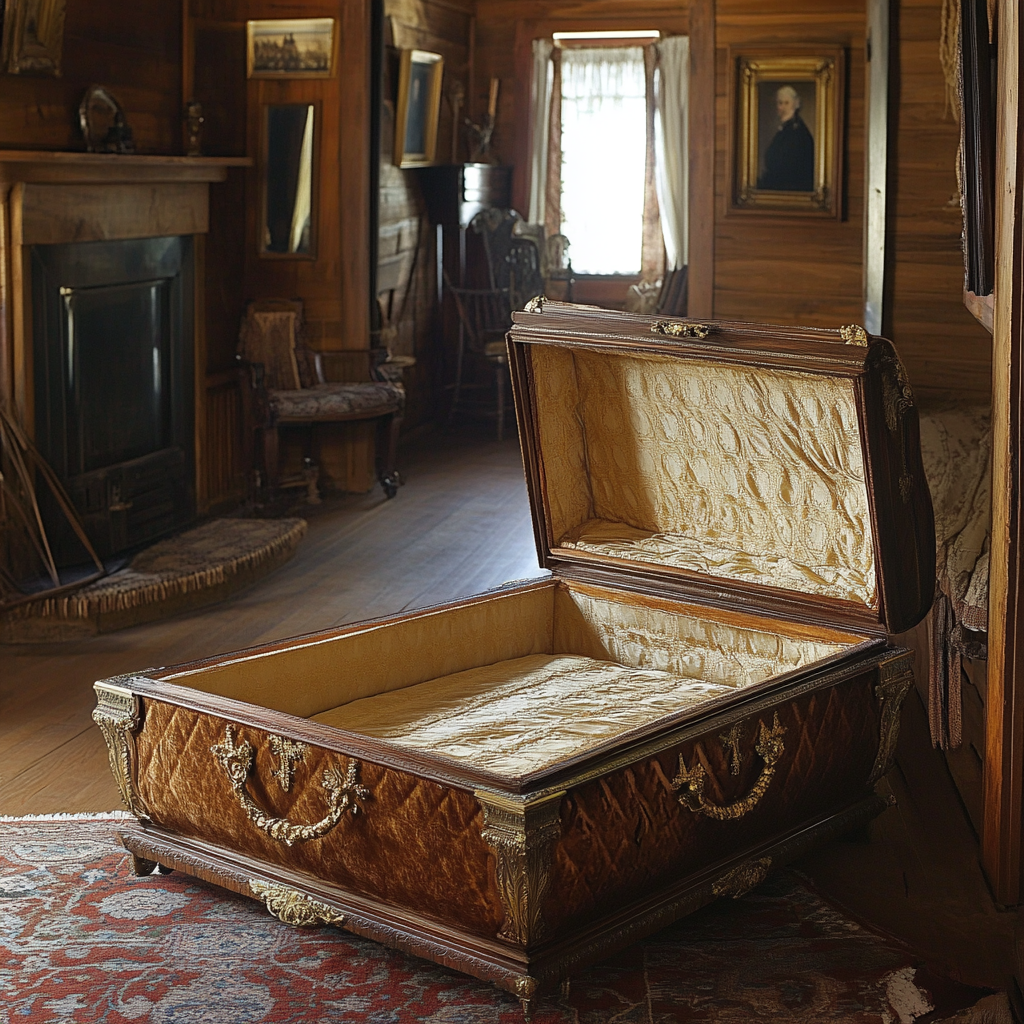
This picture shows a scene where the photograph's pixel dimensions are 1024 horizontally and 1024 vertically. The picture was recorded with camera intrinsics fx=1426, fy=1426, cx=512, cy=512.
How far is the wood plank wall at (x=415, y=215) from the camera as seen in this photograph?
8.85 m

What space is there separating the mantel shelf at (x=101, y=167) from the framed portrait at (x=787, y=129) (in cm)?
254

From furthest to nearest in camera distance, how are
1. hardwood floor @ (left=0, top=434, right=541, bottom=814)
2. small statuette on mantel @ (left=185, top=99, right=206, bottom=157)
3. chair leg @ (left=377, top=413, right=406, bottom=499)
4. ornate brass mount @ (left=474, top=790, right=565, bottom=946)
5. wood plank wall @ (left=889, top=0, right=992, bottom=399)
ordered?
chair leg @ (left=377, top=413, right=406, bottom=499), small statuette on mantel @ (left=185, top=99, right=206, bottom=157), wood plank wall @ (left=889, top=0, right=992, bottom=399), hardwood floor @ (left=0, top=434, right=541, bottom=814), ornate brass mount @ (left=474, top=790, right=565, bottom=946)

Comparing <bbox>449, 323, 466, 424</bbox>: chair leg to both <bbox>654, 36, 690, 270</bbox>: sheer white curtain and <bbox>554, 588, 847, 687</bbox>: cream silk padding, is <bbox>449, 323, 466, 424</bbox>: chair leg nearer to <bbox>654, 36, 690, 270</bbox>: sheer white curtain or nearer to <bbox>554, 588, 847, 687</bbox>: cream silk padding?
<bbox>654, 36, 690, 270</bbox>: sheer white curtain

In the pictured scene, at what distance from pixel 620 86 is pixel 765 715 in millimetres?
8364

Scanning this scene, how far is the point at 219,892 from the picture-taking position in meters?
3.10

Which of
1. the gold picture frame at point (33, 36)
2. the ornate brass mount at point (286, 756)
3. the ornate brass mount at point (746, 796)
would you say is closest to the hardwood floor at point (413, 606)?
the ornate brass mount at point (746, 796)

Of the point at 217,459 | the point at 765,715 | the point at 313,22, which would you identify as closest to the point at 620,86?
the point at 313,22

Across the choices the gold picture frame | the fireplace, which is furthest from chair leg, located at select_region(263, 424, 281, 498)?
the gold picture frame

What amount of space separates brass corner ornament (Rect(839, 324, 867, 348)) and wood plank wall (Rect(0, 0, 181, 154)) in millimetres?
3772

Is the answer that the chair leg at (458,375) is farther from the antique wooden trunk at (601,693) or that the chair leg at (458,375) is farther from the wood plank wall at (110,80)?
the antique wooden trunk at (601,693)

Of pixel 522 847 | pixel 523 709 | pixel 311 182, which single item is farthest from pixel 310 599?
pixel 522 847

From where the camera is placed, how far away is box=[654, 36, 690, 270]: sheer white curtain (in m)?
10.2

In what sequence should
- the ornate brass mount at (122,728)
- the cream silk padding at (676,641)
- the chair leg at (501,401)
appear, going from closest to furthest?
the ornate brass mount at (122,728)
the cream silk padding at (676,641)
the chair leg at (501,401)

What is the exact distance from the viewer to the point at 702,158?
23.3 ft
